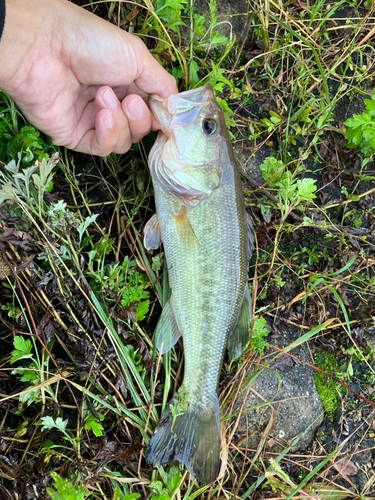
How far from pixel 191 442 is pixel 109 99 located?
2337 mm

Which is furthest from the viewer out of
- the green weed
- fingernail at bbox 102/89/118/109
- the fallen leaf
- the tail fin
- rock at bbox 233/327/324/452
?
the green weed

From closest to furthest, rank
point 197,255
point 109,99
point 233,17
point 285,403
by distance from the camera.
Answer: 1. point 109,99
2. point 197,255
3. point 285,403
4. point 233,17

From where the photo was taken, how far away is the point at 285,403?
3109 millimetres

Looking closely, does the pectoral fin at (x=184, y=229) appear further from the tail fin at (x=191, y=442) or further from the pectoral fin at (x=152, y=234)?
the tail fin at (x=191, y=442)

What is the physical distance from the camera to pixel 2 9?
186cm

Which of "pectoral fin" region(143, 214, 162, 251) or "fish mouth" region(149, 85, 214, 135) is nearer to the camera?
"fish mouth" region(149, 85, 214, 135)

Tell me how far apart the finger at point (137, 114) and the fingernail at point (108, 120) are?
13cm

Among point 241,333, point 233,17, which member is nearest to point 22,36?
point 233,17

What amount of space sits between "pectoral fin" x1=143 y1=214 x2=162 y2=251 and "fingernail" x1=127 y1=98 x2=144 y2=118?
2.32ft

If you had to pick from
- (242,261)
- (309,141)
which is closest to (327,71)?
(309,141)

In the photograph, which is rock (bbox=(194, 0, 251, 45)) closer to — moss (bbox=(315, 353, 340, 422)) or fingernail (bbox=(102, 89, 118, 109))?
fingernail (bbox=(102, 89, 118, 109))

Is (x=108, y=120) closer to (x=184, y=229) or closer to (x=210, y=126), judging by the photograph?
(x=210, y=126)

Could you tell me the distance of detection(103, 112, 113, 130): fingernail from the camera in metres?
2.22

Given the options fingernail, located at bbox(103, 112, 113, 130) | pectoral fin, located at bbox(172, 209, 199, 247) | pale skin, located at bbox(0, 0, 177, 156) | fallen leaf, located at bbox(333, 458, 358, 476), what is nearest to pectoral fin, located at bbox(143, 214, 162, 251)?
pectoral fin, located at bbox(172, 209, 199, 247)
